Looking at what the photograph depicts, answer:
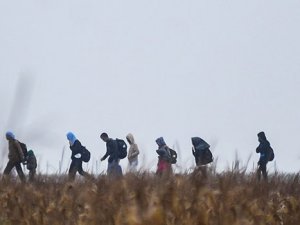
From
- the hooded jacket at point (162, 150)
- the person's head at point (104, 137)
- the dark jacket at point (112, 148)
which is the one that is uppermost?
the person's head at point (104, 137)

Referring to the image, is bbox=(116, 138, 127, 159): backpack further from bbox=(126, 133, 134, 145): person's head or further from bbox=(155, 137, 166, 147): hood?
bbox=(155, 137, 166, 147): hood

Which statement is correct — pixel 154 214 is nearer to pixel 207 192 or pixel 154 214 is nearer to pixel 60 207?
pixel 207 192

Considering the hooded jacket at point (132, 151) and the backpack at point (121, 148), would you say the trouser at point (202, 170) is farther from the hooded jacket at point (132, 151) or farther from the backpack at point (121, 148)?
the backpack at point (121, 148)

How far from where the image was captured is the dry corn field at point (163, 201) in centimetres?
703

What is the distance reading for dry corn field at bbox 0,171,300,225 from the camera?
7.03m

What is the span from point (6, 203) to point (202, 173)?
512 cm

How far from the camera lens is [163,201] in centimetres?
702

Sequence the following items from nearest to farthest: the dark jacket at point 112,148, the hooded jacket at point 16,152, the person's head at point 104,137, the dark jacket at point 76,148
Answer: the hooded jacket at point 16,152, the person's head at point 104,137, the dark jacket at point 112,148, the dark jacket at point 76,148

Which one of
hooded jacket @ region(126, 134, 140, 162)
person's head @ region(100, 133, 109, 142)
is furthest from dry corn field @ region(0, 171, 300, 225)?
person's head @ region(100, 133, 109, 142)

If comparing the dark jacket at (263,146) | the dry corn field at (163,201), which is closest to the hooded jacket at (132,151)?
the dark jacket at (263,146)

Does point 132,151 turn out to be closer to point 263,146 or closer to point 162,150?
point 162,150

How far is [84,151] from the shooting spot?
19516 mm

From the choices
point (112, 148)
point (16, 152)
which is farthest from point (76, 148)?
point (16, 152)

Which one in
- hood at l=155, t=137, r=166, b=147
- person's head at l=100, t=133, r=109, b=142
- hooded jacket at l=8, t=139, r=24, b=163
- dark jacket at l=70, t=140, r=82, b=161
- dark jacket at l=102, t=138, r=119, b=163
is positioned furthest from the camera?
dark jacket at l=70, t=140, r=82, b=161
